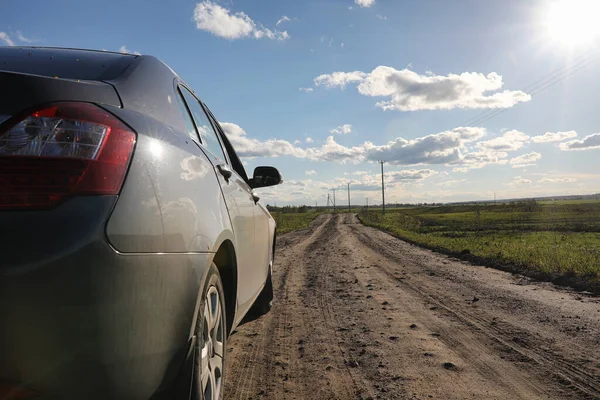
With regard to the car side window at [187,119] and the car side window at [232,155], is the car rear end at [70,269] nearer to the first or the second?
the car side window at [187,119]

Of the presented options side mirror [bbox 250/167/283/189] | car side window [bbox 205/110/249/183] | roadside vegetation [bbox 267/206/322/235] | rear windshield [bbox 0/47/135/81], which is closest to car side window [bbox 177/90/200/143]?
rear windshield [bbox 0/47/135/81]

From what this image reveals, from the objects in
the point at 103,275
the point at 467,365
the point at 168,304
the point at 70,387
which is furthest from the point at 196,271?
the point at 467,365

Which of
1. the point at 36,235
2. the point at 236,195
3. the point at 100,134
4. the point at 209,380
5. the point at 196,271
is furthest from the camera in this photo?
the point at 236,195

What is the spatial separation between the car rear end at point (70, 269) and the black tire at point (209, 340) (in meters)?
0.26

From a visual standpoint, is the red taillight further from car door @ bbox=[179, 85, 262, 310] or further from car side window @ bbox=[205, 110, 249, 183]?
car side window @ bbox=[205, 110, 249, 183]

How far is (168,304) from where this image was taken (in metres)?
1.54

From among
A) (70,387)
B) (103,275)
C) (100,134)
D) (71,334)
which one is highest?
(100,134)

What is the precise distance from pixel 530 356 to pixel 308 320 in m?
2.19

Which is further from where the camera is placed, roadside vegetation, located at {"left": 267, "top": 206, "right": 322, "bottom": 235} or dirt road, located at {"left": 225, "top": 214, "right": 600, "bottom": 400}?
roadside vegetation, located at {"left": 267, "top": 206, "right": 322, "bottom": 235}

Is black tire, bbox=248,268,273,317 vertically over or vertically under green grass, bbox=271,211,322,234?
over

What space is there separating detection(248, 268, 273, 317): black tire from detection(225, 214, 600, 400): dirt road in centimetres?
13

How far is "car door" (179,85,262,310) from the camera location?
261 centimetres

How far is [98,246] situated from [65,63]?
1.39m

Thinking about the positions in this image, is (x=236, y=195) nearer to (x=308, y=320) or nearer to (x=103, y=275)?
(x=103, y=275)
